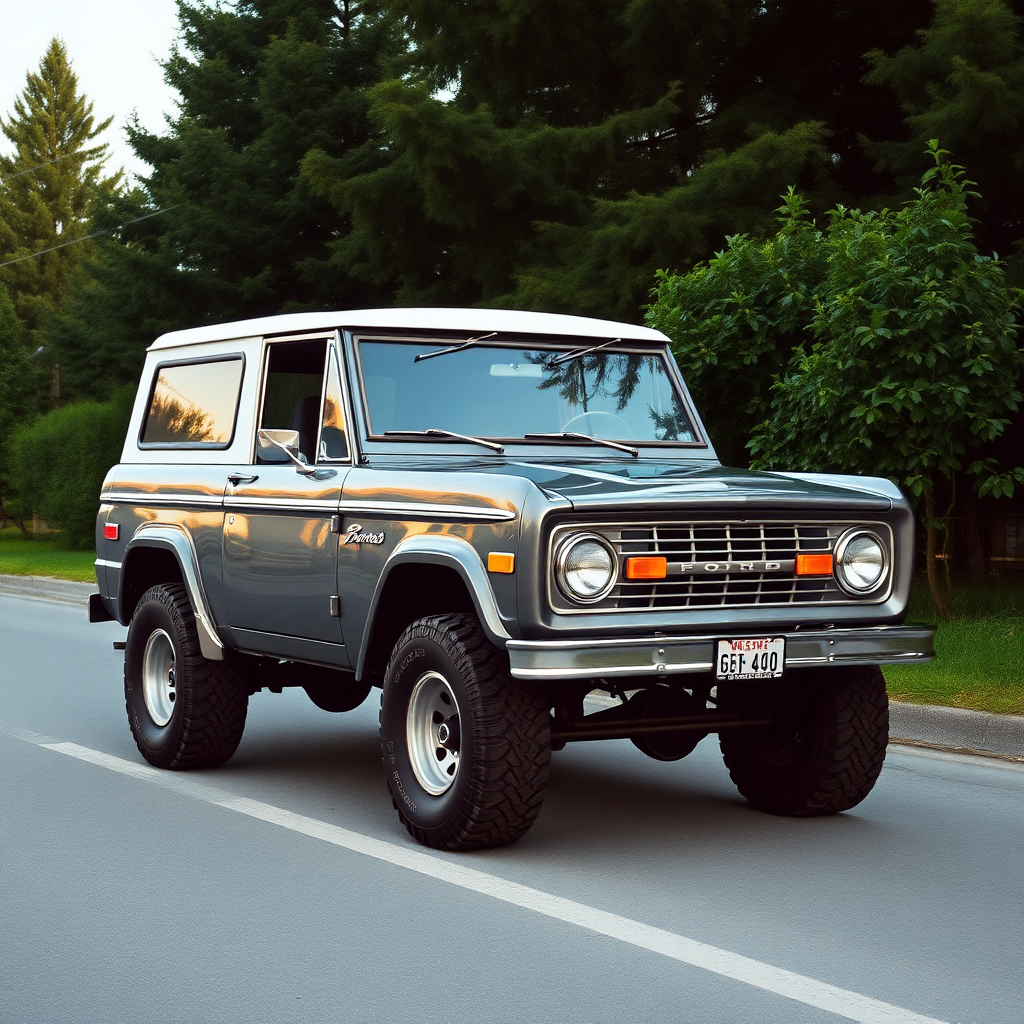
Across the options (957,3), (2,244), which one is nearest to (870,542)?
(957,3)

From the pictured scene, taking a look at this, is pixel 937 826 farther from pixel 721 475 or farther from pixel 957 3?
pixel 957 3

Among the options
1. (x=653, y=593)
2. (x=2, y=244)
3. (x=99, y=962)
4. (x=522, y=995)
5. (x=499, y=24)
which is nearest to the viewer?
(x=522, y=995)

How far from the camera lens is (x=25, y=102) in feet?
251

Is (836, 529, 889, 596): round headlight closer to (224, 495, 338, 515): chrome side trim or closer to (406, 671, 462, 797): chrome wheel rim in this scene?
(406, 671, 462, 797): chrome wheel rim

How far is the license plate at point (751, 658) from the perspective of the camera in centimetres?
599

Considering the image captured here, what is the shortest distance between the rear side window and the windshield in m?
1.12

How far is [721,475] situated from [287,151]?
86.1 ft

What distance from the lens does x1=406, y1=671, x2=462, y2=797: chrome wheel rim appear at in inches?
248

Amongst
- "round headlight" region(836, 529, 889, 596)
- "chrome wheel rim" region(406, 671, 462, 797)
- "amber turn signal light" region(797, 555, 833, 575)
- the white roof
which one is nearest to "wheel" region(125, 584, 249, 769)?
the white roof

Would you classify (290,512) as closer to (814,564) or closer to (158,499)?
(158,499)

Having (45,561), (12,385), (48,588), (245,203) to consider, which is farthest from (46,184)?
(48,588)

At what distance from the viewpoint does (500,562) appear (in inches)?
231

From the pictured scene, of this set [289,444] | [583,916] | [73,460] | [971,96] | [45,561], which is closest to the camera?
[583,916]

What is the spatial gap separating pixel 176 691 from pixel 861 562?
3.39 m
